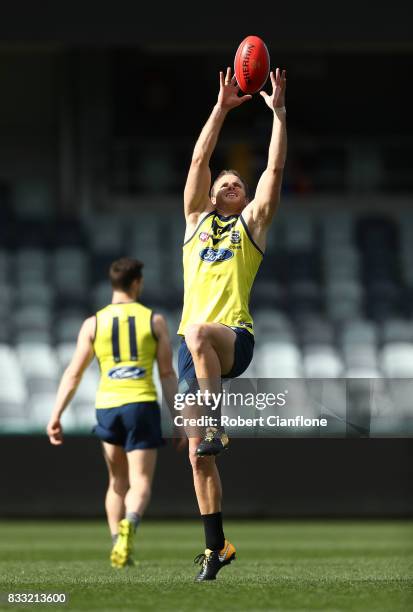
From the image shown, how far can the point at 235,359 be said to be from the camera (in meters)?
6.64

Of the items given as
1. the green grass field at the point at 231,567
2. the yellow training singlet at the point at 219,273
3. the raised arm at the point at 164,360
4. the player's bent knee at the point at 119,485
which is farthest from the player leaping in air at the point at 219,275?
the player's bent knee at the point at 119,485

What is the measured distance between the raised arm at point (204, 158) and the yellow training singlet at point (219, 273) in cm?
16

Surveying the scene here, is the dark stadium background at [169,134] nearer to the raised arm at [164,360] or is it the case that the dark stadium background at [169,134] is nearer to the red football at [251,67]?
the raised arm at [164,360]

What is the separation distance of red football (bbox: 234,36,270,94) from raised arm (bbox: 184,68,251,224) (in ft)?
0.33

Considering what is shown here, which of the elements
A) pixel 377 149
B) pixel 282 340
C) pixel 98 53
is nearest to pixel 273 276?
pixel 282 340

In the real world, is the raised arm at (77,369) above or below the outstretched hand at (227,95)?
below

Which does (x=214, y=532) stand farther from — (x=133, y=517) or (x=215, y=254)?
(x=133, y=517)

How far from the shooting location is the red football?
7137 mm

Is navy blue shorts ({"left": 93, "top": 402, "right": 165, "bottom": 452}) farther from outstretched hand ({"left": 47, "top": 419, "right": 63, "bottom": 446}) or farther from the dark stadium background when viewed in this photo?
the dark stadium background

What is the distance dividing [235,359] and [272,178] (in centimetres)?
89

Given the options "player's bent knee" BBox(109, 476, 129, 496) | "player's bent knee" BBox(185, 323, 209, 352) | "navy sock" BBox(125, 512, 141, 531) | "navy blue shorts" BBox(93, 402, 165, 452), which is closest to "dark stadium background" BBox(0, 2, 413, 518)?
"player's bent knee" BBox(109, 476, 129, 496)

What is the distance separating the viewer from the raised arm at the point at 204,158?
6.87 meters

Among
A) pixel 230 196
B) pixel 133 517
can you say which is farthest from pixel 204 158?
pixel 133 517

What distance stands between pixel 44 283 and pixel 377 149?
489cm
